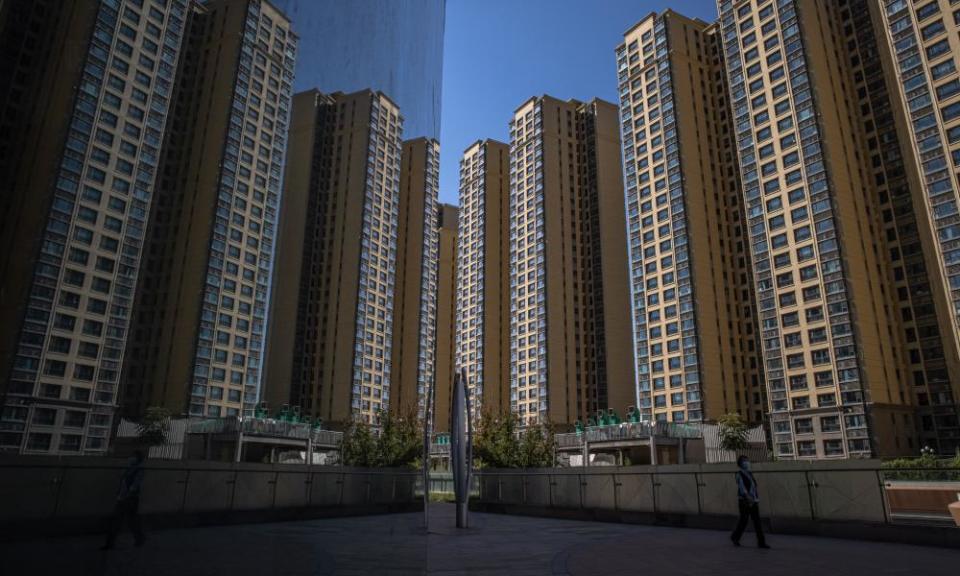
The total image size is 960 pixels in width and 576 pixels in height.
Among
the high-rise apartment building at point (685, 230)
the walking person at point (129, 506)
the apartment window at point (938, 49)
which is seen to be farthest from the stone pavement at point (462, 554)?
the apartment window at point (938, 49)

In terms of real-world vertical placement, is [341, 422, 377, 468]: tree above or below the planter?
above

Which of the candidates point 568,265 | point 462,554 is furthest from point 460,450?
point 568,265

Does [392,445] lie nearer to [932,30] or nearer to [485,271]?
[932,30]

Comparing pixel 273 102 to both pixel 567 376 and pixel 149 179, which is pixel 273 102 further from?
pixel 567 376

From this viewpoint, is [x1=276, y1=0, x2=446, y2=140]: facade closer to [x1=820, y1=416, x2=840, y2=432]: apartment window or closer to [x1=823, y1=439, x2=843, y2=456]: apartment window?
[x1=823, y1=439, x2=843, y2=456]: apartment window

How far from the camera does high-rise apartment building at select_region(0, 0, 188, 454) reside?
1.63m

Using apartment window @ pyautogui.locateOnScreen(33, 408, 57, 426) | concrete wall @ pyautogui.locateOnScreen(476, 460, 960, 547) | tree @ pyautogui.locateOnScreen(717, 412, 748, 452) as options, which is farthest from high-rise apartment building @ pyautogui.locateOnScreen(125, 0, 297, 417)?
tree @ pyautogui.locateOnScreen(717, 412, 748, 452)

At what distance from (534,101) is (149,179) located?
13950 centimetres

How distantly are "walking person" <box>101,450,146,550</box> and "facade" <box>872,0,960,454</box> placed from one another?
84.1 meters

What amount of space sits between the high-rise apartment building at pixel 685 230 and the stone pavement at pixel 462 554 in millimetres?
75463

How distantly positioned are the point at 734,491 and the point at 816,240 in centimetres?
7088

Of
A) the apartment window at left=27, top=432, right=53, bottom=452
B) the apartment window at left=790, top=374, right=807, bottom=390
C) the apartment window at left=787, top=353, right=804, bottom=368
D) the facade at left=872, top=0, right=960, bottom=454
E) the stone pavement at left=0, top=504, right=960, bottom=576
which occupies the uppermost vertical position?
the facade at left=872, top=0, right=960, bottom=454

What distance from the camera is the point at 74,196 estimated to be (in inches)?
78.3

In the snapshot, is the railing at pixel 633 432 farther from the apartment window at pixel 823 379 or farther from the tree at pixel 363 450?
the tree at pixel 363 450
